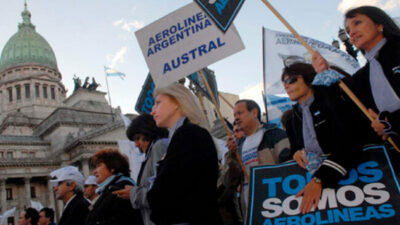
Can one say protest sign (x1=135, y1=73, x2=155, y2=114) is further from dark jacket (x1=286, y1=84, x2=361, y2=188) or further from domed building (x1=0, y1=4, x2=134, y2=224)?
domed building (x1=0, y1=4, x2=134, y2=224)

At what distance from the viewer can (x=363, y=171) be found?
2523mm

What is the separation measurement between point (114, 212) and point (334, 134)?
2.39 meters

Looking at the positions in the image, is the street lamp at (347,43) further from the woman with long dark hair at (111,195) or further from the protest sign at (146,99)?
the woman with long dark hair at (111,195)

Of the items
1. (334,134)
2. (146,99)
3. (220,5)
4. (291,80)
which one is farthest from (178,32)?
(334,134)

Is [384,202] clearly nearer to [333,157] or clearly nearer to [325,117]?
[333,157]

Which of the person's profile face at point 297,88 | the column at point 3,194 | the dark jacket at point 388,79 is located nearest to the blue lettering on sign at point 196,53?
the person's profile face at point 297,88

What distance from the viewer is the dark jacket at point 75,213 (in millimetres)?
5062

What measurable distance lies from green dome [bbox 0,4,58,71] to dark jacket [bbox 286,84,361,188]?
2492 inches

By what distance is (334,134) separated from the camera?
276 cm

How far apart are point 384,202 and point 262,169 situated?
33.8 inches

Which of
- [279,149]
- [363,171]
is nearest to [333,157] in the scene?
[363,171]

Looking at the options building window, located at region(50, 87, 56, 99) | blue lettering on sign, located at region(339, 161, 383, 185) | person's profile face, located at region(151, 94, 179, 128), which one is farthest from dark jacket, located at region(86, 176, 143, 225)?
building window, located at region(50, 87, 56, 99)

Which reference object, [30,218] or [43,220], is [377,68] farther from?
[30,218]

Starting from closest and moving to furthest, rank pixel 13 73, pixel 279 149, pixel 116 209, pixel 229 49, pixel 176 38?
pixel 116 209
pixel 279 149
pixel 229 49
pixel 176 38
pixel 13 73
